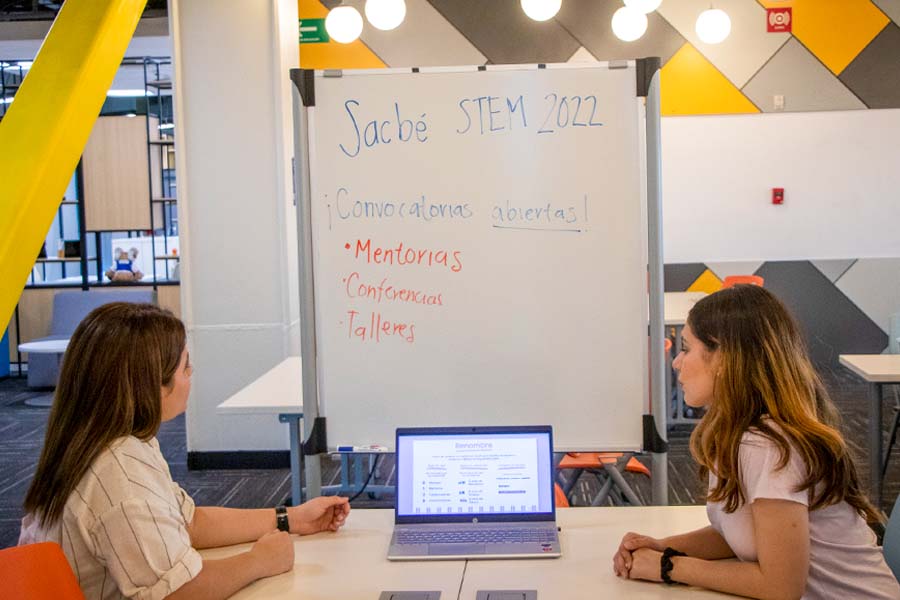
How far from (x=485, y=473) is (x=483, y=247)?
69 cm

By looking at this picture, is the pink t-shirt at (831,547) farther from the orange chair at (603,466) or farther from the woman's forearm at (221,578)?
the orange chair at (603,466)

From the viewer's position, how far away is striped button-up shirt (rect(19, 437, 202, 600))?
1.69m

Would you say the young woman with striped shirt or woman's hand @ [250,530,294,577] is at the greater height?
the young woman with striped shirt

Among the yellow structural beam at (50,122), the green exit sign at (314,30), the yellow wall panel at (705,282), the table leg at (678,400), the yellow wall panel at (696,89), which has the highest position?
the green exit sign at (314,30)

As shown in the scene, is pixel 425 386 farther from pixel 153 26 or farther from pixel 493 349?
pixel 153 26

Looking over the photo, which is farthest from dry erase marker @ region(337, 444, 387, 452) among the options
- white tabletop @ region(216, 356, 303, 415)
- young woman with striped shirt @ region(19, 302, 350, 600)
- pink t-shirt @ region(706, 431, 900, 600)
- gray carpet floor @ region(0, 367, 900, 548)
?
gray carpet floor @ region(0, 367, 900, 548)

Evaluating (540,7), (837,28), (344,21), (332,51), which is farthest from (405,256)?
(837,28)

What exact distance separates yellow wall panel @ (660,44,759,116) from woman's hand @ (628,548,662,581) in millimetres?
6515

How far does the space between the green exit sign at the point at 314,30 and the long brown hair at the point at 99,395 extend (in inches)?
244

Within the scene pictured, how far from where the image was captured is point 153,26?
8312 mm

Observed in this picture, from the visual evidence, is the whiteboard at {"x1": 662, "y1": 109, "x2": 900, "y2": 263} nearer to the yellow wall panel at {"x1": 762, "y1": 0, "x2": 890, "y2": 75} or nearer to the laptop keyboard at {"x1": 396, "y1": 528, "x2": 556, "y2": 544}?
the yellow wall panel at {"x1": 762, "y1": 0, "x2": 890, "y2": 75}

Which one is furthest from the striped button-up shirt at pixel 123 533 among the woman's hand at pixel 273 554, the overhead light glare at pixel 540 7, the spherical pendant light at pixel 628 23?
the spherical pendant light at pixel 628 23

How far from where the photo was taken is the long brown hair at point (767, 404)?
177 centimetres

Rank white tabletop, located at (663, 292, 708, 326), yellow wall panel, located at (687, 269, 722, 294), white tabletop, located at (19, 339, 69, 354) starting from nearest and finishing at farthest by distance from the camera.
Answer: white tabletop, located at (663, 292, 708, 326) → white tabletop, located at (19, 339, 69, 354) → yellow wall panel, located at (687, 269, 722, 294)
